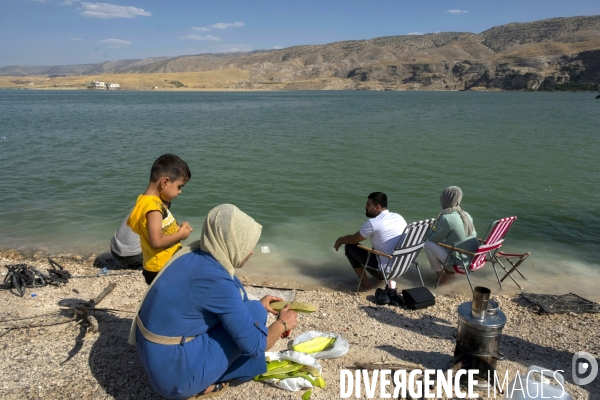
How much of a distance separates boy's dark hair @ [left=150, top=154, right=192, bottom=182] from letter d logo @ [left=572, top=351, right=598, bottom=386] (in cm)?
379

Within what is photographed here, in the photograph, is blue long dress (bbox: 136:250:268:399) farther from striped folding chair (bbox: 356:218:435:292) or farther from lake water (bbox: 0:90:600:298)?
lake water (bbox: 0:90:600:298)

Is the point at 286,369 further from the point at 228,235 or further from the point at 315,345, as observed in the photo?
the point at 228,235

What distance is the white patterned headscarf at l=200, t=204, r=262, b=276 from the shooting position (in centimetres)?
277

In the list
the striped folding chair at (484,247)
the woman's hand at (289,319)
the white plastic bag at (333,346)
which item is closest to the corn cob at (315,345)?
the white plastic bag at (333,346)

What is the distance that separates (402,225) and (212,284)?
3611mm

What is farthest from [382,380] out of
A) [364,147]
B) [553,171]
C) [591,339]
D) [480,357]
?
[364,147]

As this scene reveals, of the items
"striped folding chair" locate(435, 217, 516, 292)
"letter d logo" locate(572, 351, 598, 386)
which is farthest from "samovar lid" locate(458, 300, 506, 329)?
"striped folding chair" locate(435, 217, 516, 292)

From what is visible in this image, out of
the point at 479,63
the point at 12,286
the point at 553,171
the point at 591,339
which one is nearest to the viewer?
the point at 591,339

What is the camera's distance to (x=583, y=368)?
397cm

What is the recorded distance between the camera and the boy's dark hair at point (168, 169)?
401cm

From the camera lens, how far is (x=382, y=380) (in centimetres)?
365

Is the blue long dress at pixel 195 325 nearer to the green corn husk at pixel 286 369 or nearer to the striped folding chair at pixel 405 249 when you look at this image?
the green corn husk at pixel 286 369

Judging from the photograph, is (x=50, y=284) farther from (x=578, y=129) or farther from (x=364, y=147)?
(x=578, y=129)

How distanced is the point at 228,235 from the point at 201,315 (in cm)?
59
